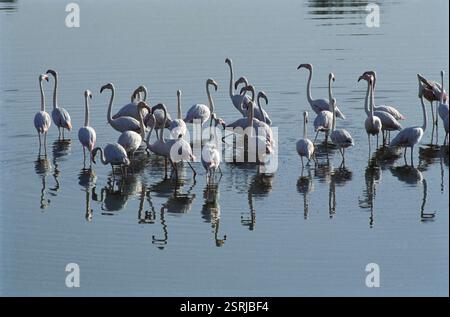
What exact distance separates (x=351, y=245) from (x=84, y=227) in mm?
3542

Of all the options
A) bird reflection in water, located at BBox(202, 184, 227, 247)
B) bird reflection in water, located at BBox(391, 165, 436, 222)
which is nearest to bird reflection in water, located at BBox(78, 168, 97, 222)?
bird reflection in water, located at BBox(202, 184, 227, 247)

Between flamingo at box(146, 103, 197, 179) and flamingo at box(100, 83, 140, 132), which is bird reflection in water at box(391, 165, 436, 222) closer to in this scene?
flamingo at box(146, 103, 197, 179)

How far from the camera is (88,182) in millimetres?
15727

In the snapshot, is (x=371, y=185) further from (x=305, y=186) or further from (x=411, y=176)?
(x=305, y=186)

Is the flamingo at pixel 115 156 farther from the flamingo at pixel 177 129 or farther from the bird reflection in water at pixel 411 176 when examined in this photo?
the bird reflection in water at pixel 411 176

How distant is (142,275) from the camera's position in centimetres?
1180

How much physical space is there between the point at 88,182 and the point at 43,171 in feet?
3.85

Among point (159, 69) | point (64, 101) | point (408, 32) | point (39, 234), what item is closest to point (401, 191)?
point (39, 234)

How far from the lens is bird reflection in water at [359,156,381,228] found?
14133 mm

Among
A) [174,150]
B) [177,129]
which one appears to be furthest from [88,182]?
[177,129]

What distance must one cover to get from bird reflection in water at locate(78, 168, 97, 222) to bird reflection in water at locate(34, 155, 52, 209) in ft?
1.80

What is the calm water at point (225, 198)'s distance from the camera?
1186 cm

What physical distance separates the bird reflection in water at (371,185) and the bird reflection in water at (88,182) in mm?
3740

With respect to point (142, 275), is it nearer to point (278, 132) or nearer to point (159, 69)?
point (278, 132)
